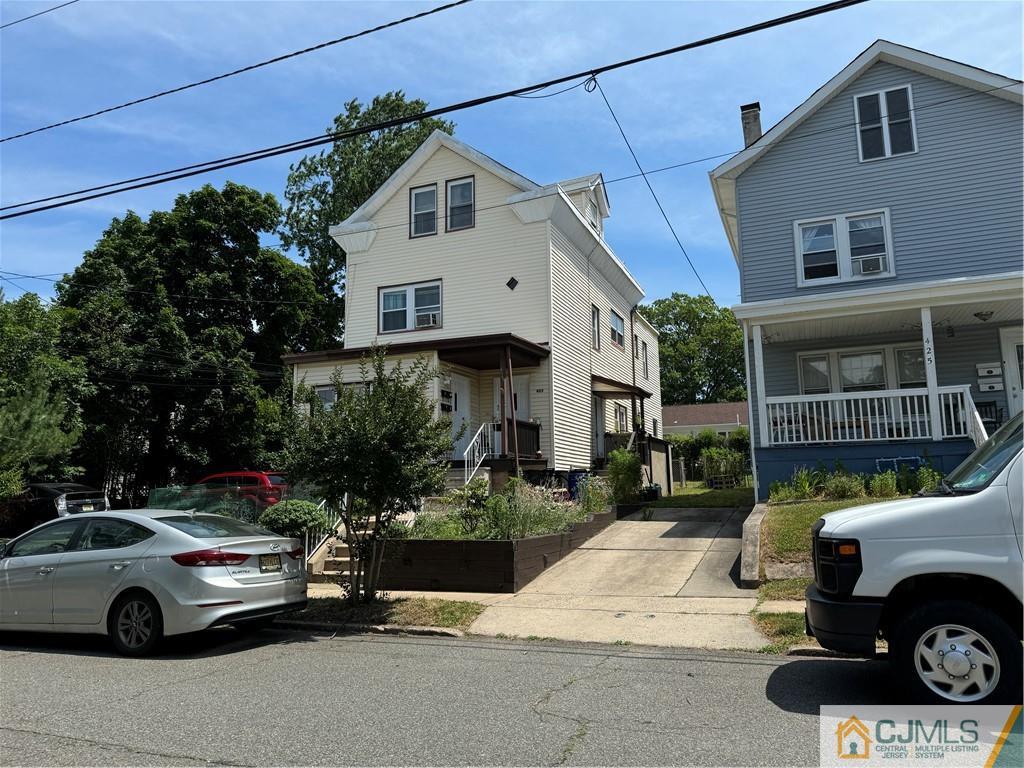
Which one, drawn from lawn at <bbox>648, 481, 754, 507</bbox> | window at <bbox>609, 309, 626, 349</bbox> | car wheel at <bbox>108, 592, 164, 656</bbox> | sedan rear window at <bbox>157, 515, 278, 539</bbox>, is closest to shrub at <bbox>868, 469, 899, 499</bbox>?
lawn at <bbox>648, 481, 754, 507</bbox>

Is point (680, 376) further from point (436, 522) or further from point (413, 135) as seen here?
point (436, 522)

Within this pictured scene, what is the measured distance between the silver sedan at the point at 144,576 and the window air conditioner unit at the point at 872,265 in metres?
13.6

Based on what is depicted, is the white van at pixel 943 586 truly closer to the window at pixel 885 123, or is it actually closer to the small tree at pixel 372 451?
the small tree at pixel 372 451

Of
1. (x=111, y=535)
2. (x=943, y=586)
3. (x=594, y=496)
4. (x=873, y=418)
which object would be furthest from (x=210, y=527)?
(x=873, y=418)

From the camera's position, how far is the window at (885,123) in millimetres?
16109

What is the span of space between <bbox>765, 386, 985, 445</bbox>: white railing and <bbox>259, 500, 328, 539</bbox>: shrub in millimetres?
8713

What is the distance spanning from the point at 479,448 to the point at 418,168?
923 cm

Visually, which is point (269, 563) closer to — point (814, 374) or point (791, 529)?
point (791, 529)

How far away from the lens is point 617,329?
26312 mm

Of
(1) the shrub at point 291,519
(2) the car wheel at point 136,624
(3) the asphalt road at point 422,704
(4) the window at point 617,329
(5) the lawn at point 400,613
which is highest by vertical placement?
(4) the window at point 617,329

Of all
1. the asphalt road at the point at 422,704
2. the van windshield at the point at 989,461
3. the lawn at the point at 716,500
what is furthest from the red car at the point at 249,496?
the van windshield at the point at 989,461

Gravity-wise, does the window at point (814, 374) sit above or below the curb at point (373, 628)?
above

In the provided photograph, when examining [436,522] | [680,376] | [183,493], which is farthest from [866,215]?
[680,376]

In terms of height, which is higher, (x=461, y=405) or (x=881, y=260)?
(x=881, y=260)
